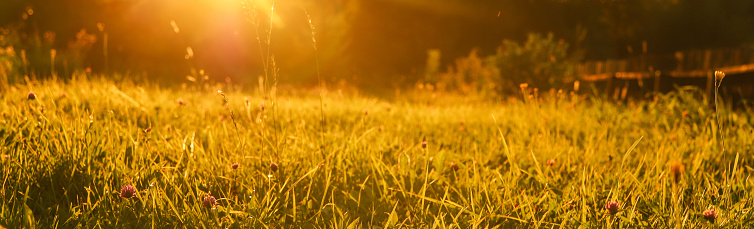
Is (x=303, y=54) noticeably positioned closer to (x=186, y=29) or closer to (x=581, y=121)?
(x=186, y=29)

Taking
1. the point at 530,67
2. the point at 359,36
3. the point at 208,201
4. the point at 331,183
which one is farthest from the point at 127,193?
the point at 359,36

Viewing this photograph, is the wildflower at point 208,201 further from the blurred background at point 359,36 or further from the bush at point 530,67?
the bush at point 530,67

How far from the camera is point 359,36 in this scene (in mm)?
22875

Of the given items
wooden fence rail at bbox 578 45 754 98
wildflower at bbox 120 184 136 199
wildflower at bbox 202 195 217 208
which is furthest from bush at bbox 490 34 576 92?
wildflower at bbox 120 184 136 199

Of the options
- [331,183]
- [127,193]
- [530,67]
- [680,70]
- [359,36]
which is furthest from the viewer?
[359,36]

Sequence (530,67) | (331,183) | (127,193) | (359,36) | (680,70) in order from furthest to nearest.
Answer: (359,36), (530,67), (680,70), (331,183), (127,193)

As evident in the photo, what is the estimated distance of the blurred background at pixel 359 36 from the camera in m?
8.83

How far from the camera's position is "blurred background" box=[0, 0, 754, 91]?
8828 mm

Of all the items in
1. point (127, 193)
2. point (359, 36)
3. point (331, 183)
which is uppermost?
point (359, 36)

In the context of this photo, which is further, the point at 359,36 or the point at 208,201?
the point at 359,36

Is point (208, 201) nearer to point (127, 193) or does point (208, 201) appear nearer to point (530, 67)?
point (127, 193)

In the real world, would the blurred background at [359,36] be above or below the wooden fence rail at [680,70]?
above

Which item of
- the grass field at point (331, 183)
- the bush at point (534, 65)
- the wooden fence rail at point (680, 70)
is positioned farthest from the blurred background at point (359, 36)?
the grass field at point (331, 183)

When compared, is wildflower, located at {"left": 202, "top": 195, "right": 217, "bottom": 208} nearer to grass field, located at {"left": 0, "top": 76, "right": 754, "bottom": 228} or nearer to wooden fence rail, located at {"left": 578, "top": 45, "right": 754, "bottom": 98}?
grass field, located at {"left": 0, "top": 76, "right": 754, "bottom": 228}
